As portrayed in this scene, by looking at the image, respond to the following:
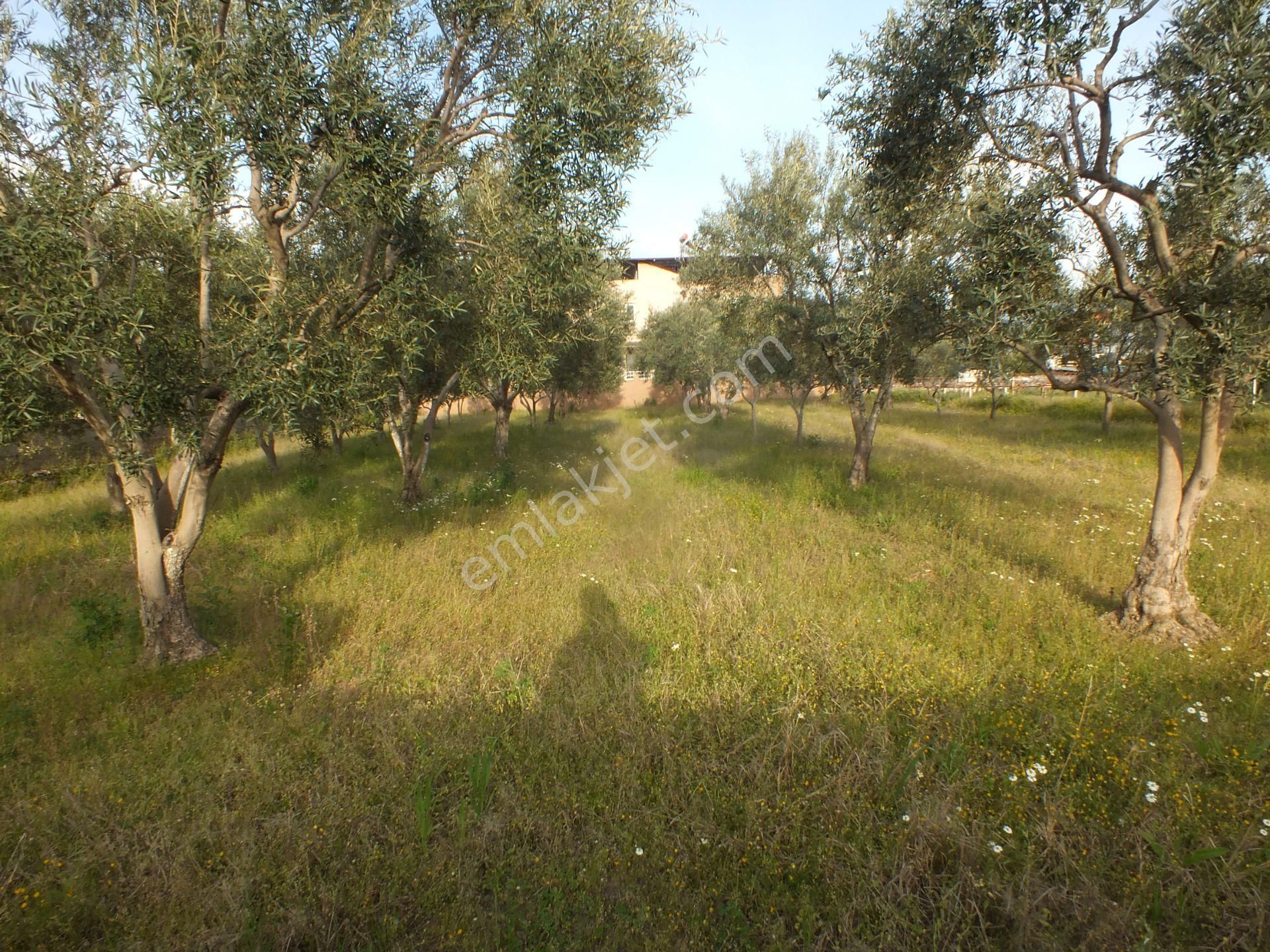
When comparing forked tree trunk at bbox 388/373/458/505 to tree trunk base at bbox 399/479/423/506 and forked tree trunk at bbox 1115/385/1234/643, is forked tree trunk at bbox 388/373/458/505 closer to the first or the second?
tree trunk base at bbox 399/479/423/506

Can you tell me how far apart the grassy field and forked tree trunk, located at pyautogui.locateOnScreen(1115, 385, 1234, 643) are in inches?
16.0

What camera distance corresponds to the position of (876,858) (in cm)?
359

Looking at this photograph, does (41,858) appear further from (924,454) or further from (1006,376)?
(924,454)

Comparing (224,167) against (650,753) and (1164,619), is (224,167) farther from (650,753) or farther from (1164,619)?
(1164,619)

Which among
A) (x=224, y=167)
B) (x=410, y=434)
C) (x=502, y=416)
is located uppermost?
(x=224, y=167)

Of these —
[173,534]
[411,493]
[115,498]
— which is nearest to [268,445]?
[115,498]

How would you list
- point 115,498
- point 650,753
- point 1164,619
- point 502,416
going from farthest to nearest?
1. point 502,416
2. point 115,498
3. point 1164,619
4. point 650,753

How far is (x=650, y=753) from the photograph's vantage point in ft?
15.4

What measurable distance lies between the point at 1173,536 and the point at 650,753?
6427 millimetres

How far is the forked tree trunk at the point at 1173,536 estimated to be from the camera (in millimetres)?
6094

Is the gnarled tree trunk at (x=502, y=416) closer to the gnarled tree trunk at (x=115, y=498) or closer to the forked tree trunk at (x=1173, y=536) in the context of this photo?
the gnarled tree trunk at (x=115, y=498)

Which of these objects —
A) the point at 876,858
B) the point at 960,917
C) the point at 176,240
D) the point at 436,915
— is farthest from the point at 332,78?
the point at 960,917

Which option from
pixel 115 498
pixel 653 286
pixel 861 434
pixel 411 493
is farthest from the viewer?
pixel 653 286

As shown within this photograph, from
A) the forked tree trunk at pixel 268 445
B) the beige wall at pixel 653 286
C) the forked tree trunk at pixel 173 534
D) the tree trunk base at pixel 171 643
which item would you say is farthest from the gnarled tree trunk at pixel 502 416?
the beige wall at pixel 653 286
